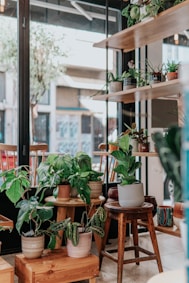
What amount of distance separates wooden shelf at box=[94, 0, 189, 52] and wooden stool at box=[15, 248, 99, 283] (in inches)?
73.4

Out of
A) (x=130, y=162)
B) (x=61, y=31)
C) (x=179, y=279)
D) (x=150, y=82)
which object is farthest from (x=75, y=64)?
(x=179, y=279)

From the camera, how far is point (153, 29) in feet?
9.78

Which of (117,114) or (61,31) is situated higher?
(61,31)

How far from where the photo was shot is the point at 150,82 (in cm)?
292

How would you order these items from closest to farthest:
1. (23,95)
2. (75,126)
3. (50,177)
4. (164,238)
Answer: (50,177) → (23,95) → (164,238) → (75,126)

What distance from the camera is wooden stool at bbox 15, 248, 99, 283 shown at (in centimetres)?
242

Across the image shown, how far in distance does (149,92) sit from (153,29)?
0.52 m

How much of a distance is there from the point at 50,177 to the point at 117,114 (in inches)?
65.7

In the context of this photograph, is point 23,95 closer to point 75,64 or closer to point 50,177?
point 50,177

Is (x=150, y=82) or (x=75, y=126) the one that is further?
(x=75, y=126)

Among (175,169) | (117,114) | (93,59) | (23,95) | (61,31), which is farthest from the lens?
(93,59)

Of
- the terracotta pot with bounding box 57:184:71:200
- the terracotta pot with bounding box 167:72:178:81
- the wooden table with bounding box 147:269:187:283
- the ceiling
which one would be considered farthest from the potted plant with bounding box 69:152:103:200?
the ceiling

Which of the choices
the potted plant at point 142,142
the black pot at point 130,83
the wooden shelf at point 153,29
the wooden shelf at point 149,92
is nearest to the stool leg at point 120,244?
the potted plant at point 142,142

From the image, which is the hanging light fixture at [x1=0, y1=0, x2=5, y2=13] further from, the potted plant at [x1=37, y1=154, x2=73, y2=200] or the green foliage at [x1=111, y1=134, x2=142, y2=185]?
the green foliage at [x1=111, y1=134, x2=142, y2=185]
